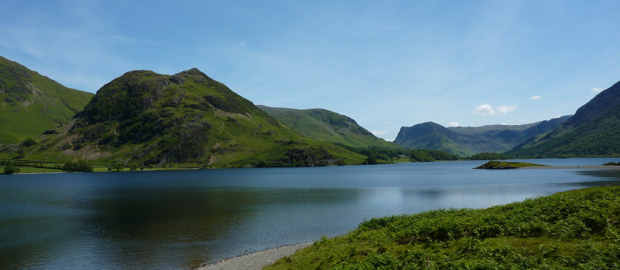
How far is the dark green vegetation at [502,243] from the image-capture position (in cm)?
1673

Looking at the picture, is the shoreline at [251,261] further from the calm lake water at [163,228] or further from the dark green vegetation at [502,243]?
the dark green vegetation at [502,243]

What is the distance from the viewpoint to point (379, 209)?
7506 centimetres

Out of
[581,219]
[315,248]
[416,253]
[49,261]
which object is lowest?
[49,261]

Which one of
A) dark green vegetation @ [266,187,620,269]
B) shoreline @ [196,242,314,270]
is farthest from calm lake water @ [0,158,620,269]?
dark green vegetation @ [266,187,620,269]

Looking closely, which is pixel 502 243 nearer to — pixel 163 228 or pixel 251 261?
pixel 251 261

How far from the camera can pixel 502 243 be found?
2048cm

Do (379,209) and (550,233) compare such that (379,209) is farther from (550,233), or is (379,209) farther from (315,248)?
(550,233)

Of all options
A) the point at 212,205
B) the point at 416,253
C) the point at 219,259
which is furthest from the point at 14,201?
the point at 416,253

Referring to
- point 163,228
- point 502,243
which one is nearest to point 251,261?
point 502,243

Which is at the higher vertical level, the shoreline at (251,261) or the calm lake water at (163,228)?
the shoreline at (251,261)

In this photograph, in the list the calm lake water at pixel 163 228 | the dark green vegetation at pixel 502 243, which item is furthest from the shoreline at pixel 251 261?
the dark green vegetation at pixel 502 243

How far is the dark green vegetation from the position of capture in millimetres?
16734

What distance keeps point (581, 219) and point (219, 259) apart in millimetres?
36043

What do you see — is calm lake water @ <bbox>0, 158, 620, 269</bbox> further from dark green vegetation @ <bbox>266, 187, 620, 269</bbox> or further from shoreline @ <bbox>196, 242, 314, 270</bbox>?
dark green vegetation @ <bbox>266, 187, 620, 269</bbox>
